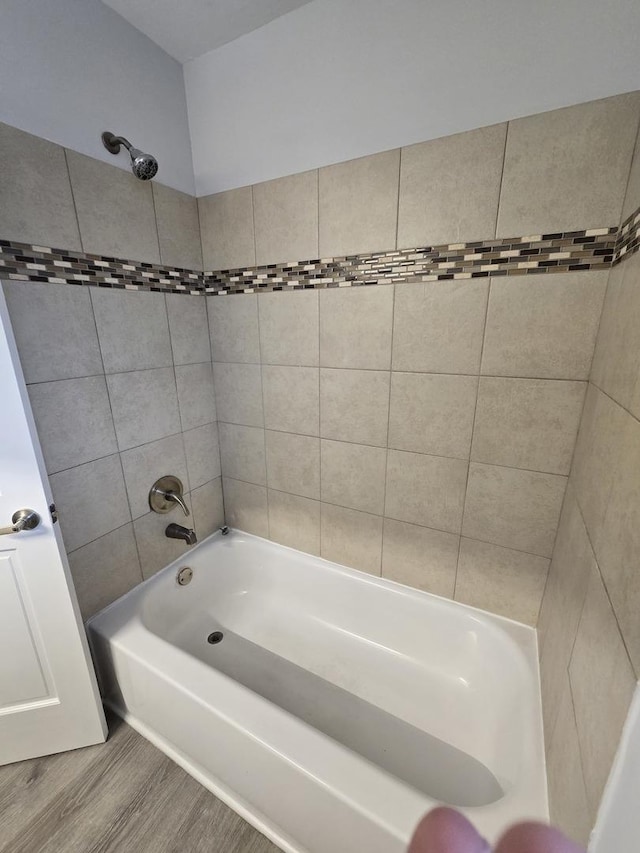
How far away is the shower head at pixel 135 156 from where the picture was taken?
119 centimetres

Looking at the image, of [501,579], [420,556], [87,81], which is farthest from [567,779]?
[87,81]

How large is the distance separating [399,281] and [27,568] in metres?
1.53

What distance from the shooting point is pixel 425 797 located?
2.71 ft

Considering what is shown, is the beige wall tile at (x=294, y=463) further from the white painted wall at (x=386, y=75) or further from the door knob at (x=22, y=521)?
the white painted wall at (x=386, y=75)

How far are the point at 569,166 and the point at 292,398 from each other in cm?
119

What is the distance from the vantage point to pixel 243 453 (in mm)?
1804

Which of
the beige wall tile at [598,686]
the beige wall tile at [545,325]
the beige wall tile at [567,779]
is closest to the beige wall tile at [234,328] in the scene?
the beige wall tile at [545,325]

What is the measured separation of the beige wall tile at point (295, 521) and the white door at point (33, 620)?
0.89m

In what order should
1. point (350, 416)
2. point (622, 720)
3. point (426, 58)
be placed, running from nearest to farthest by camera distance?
point (622, 720) < point (426, 58) < point (350, 416)

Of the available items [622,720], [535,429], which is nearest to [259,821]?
[622,720]

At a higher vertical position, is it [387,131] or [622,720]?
[387,131]

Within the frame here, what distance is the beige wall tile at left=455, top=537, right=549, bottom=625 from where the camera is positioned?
4.18 ft

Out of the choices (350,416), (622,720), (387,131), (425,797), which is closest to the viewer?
(622,720)

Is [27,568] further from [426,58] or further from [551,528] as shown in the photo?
[426,58]
